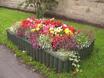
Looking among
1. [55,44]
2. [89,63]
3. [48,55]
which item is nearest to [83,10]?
[89,63]

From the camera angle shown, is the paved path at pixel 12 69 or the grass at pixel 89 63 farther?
the paved path at pixel 12 69

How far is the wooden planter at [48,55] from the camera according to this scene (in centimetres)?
641

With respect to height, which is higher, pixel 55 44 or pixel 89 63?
pixel 55 44

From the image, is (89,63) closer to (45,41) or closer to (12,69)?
(45,41)

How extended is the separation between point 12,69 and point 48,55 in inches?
40.4

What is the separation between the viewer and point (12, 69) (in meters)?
6.98

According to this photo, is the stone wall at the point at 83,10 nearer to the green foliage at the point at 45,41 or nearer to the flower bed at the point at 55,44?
the flower bed at the point at 55,44

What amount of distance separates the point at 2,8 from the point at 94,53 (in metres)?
9.74

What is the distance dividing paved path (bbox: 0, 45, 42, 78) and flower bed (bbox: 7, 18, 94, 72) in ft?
1.52

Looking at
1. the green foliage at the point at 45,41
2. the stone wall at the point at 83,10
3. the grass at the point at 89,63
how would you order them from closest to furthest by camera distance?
the grass at the point at 89,63
the green foliage at the point at 45,41
the stone wall at the point at 83,10

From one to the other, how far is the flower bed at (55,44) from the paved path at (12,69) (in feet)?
1.52

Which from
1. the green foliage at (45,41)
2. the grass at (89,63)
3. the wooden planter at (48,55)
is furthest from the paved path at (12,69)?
the green foliage at (45,41)

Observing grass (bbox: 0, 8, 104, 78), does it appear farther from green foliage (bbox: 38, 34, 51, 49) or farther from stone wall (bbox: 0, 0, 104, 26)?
stone wall (bbox: 0, 0, 104, 26)

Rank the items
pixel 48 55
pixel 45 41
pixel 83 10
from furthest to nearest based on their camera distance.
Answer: pixel 83 10 → pixel 45 41 → pixel 48 55
